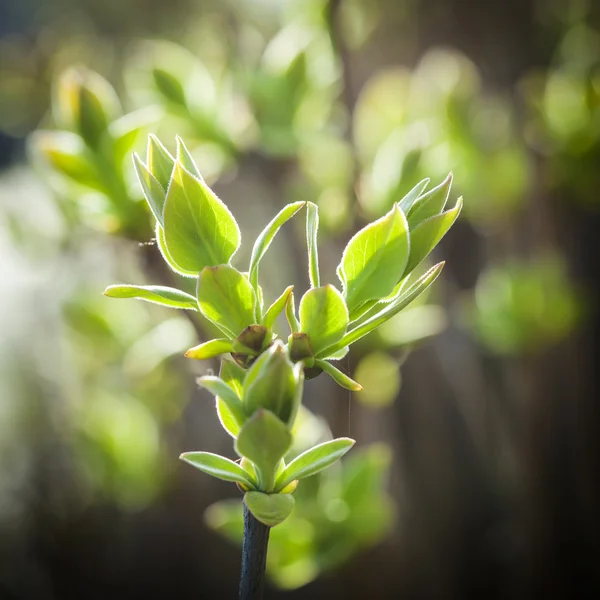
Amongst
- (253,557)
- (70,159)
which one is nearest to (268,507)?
(253,557)

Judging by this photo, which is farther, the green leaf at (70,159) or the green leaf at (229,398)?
the green leaf at (70,159)

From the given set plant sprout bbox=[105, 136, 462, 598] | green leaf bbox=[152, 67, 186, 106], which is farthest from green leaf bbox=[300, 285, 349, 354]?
green leaf bbox=[152, 67, 186, 106]

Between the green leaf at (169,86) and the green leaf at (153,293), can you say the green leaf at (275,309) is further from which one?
the green leaf at (169,86)

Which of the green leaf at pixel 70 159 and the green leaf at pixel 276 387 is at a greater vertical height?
the green leaf at pixel 70 159

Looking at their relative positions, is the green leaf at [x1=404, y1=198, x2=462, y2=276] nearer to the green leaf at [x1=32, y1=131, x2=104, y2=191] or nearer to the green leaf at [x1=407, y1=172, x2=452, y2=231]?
the green leaf at [x1=407, y1=172, x2=452, y2=231]

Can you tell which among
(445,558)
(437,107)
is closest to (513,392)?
(445,558)

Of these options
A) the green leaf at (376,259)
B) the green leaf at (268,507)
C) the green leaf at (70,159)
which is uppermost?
the green leaf at (70,159)

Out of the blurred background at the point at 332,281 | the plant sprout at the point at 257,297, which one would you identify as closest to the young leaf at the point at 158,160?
the plant sprout at the point at 257,297

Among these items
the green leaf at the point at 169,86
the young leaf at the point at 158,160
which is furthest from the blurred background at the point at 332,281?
the young leaf at the point at 158,160
